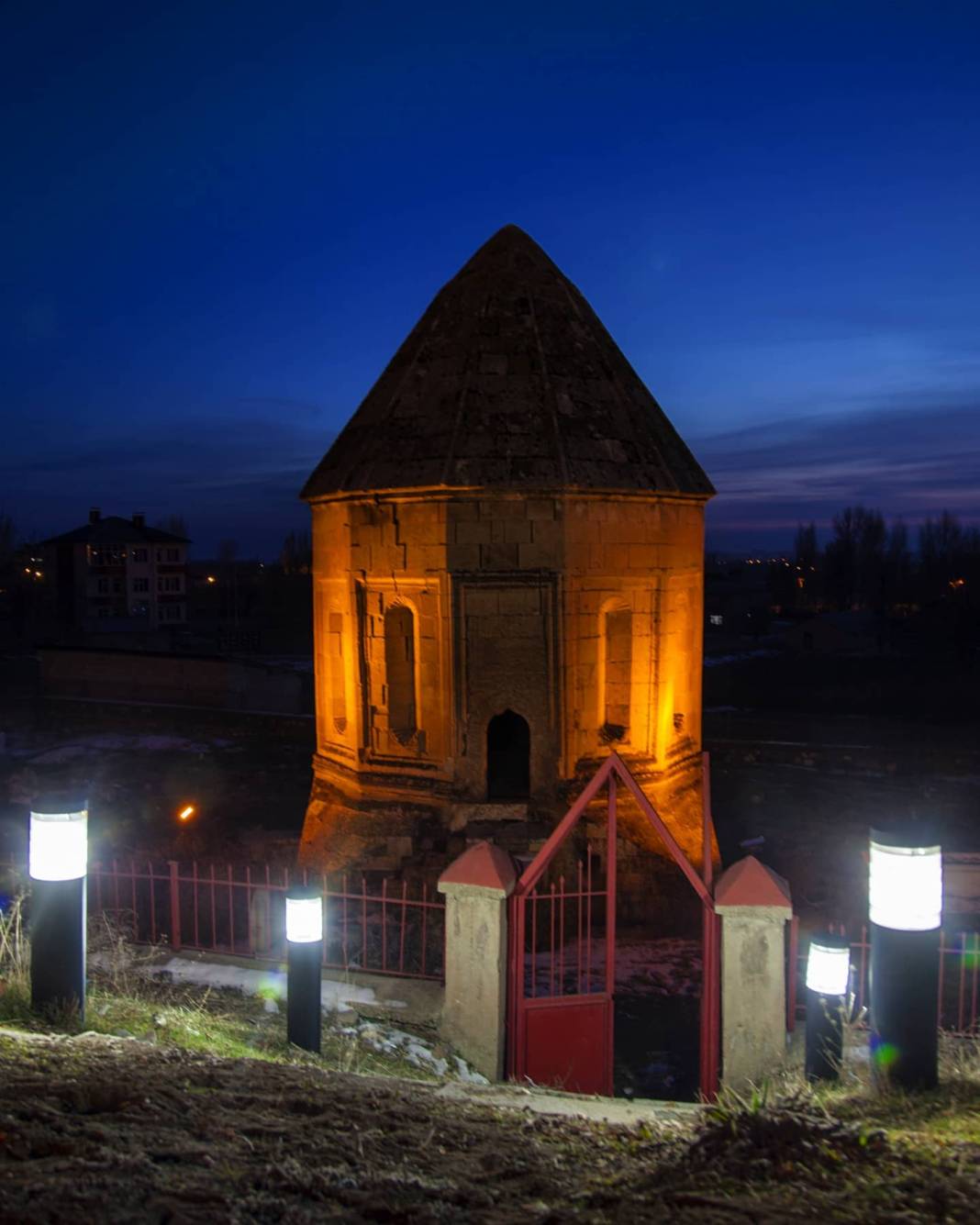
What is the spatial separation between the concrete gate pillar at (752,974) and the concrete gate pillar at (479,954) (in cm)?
151

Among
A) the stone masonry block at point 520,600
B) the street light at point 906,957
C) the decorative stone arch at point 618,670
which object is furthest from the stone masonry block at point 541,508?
the street light at point 906,957

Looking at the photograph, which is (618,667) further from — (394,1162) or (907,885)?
(394,1162)

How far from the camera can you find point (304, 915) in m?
6.17

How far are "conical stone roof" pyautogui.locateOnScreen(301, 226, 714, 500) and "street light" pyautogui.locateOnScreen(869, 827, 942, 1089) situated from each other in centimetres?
619

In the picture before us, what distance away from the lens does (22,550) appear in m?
76.2

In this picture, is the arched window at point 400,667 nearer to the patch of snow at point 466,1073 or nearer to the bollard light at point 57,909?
the patch of snow at point 466,1073

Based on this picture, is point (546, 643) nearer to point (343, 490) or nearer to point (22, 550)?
point (343, 490)

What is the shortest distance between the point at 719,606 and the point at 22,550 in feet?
181

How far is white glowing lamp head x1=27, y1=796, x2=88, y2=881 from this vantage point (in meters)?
5.62

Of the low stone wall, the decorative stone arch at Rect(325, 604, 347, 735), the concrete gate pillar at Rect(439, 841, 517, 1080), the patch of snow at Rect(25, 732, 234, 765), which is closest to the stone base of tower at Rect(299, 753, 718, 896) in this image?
the decorative stone arch at Rect(325, 604, 347, 735)

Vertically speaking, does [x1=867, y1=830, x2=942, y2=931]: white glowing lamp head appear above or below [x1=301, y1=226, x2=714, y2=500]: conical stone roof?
below

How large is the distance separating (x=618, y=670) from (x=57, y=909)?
A: 22.9ft

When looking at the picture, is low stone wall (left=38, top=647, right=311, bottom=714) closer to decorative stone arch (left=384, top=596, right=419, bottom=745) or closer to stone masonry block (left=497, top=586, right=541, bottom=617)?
decorative stone arch (left=384, top=596, right=419, bottom=745)

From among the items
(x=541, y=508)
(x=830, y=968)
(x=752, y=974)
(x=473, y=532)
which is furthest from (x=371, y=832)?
(x=830, y=968)
